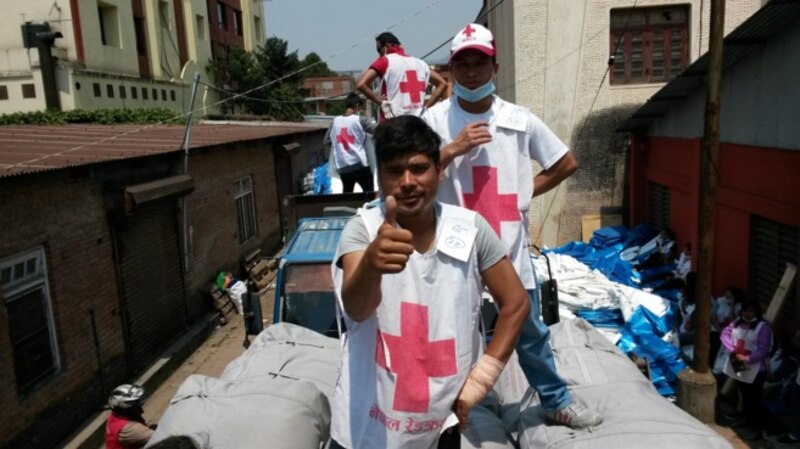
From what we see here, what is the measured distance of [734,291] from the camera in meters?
7.49

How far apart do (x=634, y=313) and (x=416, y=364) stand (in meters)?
7.28

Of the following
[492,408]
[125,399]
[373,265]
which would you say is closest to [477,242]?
[373,265]

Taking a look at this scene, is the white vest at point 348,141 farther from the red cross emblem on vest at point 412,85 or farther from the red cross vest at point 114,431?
the red cross vest at point 114,431

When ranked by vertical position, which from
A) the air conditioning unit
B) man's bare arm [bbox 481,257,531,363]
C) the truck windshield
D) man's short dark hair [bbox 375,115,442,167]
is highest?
the air conditioning unit

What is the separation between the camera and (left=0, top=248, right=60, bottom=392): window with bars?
6273 mm

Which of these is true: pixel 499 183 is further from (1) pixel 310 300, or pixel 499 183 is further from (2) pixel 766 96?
(2) pixel 766 96

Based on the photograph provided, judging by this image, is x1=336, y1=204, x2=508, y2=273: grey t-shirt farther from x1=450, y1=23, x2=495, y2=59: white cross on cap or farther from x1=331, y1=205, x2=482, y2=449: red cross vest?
x1=450, y1=23, x2=495, y2=59: white cross on cap

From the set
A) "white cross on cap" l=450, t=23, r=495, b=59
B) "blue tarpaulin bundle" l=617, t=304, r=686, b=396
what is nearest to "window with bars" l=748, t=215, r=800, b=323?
"blue tarpaulin bundle" l=617, t=304, r=686, b=396

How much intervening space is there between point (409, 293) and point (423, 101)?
368cm

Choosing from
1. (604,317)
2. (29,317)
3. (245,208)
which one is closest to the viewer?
(29,317)

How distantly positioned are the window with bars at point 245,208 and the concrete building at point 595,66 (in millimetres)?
6203

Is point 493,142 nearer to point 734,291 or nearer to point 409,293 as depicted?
point 409,293

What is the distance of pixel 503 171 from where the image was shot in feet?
10.1

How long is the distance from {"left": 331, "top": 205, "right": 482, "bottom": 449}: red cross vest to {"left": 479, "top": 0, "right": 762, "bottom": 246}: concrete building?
12.1 m
